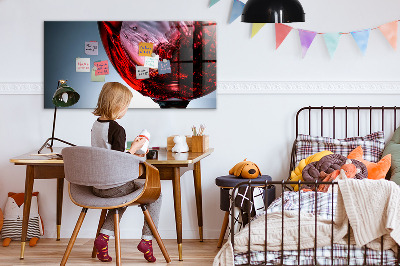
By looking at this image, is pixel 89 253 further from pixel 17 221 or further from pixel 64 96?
pixel 64 96

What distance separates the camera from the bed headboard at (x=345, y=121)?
4.34 m

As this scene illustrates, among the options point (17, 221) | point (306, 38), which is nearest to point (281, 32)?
point (306, 38)

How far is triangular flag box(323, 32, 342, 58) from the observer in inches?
169

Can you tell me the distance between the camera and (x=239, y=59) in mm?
4371

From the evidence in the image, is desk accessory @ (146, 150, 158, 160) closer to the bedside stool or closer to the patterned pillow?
the bedside stool

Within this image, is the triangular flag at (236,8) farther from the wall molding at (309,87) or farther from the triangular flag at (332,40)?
→ the triangular flag at (332,40)

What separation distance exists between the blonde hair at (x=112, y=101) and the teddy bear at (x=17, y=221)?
123 centimetres

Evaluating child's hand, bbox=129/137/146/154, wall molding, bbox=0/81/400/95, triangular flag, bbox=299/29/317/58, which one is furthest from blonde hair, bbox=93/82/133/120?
triangular flag, bbox=299/29/317/58

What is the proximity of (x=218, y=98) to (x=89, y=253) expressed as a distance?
1409 mm

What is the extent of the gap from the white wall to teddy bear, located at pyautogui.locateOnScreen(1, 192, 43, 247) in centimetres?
12

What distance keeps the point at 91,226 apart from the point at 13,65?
1.30 m

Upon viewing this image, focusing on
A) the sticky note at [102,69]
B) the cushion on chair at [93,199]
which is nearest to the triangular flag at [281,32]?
the sticky note at [102,69]

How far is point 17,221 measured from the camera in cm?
427

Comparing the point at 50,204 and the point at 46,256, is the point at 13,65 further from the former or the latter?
the point at 46,256
